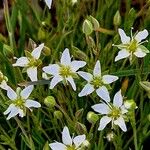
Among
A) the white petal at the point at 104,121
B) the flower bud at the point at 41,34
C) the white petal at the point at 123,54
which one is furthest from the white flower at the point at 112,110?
the flower bud at the point at 41,34

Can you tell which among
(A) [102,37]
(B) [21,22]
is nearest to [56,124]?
(A) [102,37]

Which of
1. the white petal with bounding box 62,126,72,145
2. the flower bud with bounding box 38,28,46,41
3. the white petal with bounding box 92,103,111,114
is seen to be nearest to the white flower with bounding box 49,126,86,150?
the white petal with bounding box 62,126,72,145

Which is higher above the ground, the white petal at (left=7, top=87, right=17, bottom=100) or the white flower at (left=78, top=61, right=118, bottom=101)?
the white flower at (left=78, top=61, right=118, bottom=101)

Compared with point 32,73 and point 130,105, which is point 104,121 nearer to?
point 130,105

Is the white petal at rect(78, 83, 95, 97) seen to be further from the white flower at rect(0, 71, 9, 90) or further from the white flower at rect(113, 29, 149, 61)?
the white flower at rect(0, 71, 9, 90)

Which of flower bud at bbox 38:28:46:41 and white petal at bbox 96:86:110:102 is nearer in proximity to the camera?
white petal at bbox 96:86:110:102

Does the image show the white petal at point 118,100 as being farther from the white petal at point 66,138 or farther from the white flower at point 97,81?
the white petal at point 66,138

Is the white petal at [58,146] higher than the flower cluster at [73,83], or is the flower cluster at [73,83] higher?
the flower cluster at [73,83]

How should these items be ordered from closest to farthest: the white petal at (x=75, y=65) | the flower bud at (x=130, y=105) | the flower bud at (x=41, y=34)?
the flower bud at (x=130, y=105)
the white petal at (x=75, y=65)
the flower bud at (x=41, y=34)
